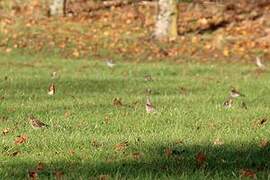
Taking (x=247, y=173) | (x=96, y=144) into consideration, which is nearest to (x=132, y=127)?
(x=96, y=144)

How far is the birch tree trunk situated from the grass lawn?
581 inches

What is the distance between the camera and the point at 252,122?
466 inches

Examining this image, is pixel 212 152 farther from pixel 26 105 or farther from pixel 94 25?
pixel 94 25

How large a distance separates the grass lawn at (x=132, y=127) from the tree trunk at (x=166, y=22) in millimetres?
9085

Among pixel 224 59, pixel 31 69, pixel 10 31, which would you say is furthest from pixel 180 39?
pixel 31 69

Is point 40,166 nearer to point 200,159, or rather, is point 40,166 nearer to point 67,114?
point 200,159

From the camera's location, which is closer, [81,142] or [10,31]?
[81,142]

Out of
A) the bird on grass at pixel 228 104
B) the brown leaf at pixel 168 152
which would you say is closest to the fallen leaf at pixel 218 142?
the brown leaf at pixel 168 152

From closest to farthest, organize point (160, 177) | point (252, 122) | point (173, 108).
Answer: point (160, 177) → point (252, 122) → point (173, 108)

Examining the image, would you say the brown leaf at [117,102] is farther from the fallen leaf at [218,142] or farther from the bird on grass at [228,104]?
the fallen leaf at [218,142]

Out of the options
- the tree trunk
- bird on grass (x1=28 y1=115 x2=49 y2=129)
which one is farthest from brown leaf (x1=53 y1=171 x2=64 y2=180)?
the tree trunk

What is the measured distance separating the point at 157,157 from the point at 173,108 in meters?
4.73

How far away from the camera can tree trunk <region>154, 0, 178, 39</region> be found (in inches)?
1155

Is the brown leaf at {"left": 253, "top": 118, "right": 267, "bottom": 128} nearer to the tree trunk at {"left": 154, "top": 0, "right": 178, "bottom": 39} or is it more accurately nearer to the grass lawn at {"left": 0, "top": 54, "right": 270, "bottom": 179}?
the grass lawn at {"left": 0, "top": 54, "right": 270, "bottom": 179}
